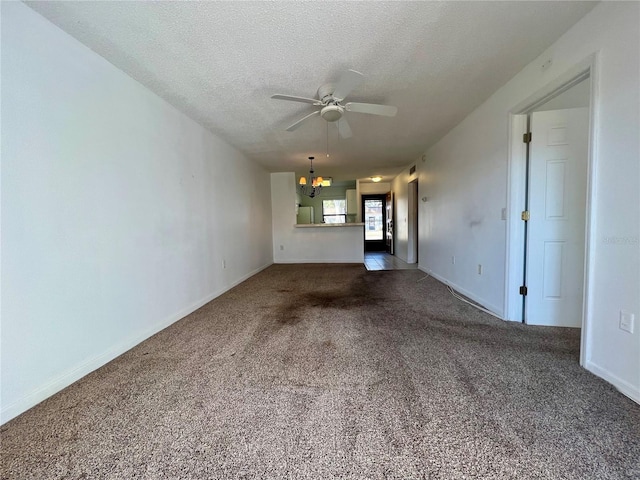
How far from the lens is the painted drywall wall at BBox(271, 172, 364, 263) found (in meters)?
6.41

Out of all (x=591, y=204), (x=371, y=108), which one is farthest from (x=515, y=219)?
(x=371, y=108)

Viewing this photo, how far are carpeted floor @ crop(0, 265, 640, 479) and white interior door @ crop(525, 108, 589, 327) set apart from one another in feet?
0.90

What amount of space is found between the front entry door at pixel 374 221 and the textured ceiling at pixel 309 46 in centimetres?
639

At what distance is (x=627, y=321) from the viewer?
4.66ft

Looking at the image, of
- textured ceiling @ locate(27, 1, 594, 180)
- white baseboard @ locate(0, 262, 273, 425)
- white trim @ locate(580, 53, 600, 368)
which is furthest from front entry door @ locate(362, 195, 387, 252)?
white baseboard @ locate(0, 262, 273, 425)

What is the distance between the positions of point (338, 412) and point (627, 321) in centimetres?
170

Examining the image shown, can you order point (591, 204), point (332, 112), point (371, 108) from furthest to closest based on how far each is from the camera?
point (332, 112) → point (371, 108) → point (591, 204)

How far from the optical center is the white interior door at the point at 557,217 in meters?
2.21

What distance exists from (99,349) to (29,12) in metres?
2.15

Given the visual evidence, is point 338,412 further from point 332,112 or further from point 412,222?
point 412,222

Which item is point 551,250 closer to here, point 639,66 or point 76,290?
point 639,66

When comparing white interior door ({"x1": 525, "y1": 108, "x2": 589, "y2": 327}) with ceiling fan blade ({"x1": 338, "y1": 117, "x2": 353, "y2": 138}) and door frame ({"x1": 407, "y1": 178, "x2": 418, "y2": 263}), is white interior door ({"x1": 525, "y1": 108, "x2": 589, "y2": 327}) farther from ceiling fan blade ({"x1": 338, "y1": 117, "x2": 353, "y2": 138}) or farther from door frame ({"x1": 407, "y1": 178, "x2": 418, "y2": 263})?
door frame ({"x1": 407, "y1": 178, "x2": 418, "y2": 263})

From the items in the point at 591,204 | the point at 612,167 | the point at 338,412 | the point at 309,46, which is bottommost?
the point at 338,412

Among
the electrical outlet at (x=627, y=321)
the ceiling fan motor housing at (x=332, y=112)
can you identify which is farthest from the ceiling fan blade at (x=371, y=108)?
the electrical outlet at (x=627, y=321)
